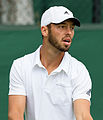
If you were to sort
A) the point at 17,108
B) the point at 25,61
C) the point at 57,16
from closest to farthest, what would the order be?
the point at 57,16
the point at 17,108
the point at 25,61

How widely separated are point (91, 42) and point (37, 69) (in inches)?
70.7

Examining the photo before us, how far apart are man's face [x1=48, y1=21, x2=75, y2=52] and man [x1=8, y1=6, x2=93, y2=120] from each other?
12 mm

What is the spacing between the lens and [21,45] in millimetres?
5754

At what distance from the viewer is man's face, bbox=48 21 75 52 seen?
391 cm

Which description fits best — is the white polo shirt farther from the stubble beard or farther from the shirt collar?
the stubble beard

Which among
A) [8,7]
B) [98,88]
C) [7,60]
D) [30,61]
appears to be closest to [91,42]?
[98,88]

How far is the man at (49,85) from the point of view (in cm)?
404

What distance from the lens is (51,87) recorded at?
13.4 feet

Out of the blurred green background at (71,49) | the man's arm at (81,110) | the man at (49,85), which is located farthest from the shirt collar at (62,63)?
the blurred green background at (71,49)

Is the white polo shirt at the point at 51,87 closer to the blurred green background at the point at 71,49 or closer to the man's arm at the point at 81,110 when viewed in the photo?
the man's arm at the point at 81,110

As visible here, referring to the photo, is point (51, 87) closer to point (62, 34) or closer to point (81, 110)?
point (81, 110)

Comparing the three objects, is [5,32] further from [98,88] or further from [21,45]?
[98,88]

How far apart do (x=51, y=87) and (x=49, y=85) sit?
A: 0.02m

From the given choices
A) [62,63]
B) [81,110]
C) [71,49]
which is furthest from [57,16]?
[71,49]
